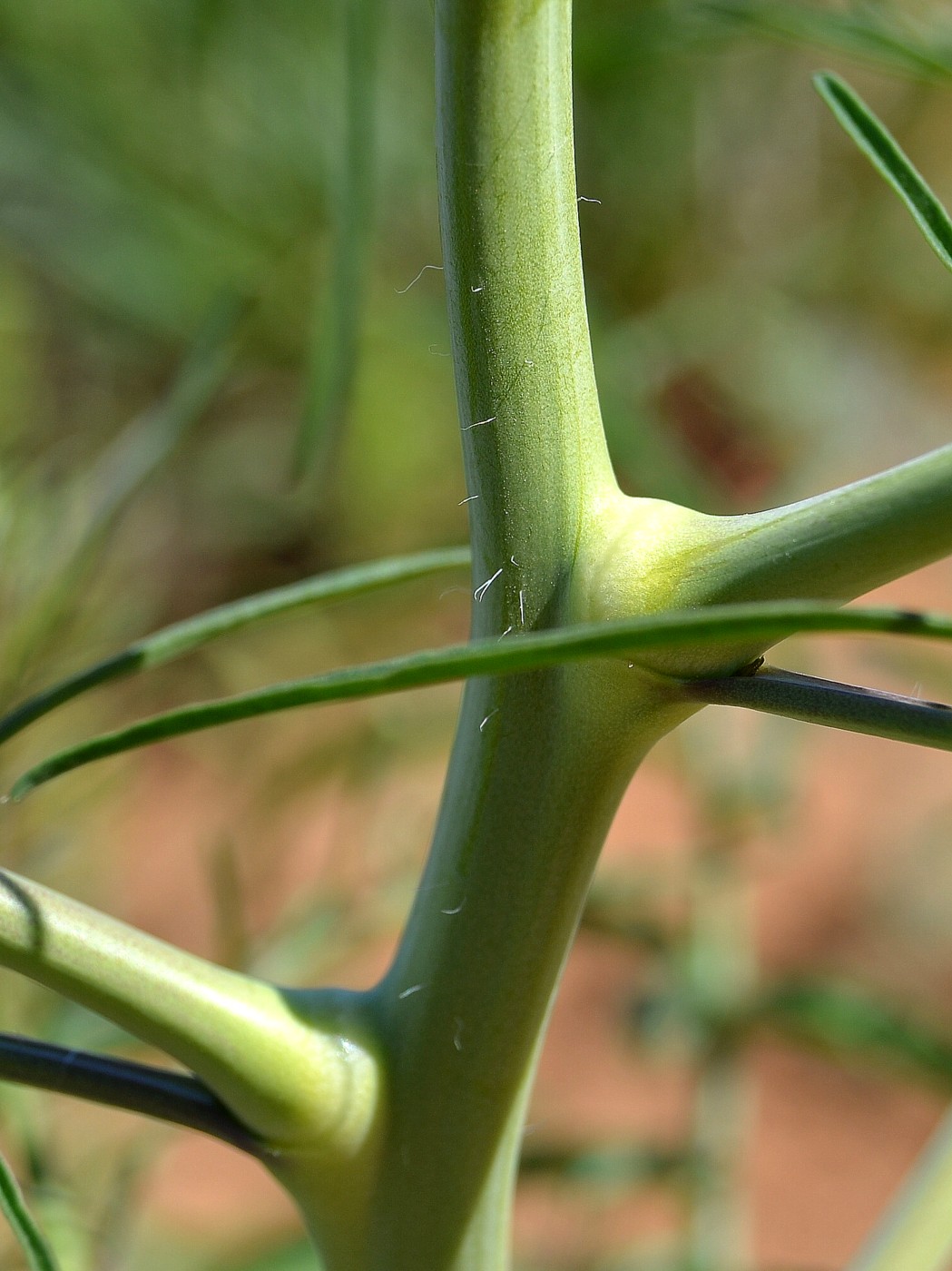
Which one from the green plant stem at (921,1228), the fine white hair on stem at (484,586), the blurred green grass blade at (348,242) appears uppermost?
the blurred green grass blade at (348,242)

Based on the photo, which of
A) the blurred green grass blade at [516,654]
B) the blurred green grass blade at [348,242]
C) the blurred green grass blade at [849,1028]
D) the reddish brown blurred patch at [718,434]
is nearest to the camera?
the blurred green grass blade at [516,654]

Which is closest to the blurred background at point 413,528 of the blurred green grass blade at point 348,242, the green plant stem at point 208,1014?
the blurred green grass blade at point 348,242

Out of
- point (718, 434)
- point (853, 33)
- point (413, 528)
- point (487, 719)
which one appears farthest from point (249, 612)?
point (718, 434)

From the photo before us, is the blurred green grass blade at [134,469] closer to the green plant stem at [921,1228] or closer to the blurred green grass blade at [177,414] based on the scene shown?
the blurred green grass blade at [177,414]

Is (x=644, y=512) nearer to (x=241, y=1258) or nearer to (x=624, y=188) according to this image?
(x=241, y=1258)

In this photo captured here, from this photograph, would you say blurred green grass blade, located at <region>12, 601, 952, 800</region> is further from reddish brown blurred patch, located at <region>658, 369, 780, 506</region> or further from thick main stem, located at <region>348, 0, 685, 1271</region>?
reddish brown blurred patch, located at <region>658, 369, 780, 506</region>

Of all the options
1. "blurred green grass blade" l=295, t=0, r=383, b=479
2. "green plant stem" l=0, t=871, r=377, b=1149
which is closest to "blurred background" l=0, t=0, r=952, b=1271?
"blurred green grass blade" l=295, t=0, r=383, b=479

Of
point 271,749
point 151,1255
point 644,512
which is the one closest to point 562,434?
point 644,512
